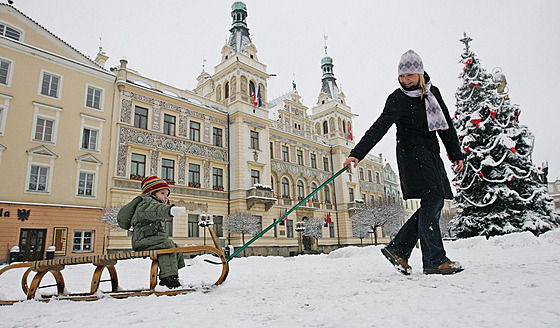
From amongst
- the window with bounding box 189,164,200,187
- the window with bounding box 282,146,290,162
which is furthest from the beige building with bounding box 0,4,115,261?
the window with bounding box 282,146,290,162

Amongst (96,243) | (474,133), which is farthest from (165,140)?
(474,133)

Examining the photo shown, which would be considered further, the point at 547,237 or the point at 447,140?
the point at 547,237

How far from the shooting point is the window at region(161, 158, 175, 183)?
73.2 ft

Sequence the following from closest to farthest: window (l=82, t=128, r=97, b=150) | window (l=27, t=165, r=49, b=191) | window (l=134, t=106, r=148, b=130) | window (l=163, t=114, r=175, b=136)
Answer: window (l=27, t=165, r=49, b=191) → window (l=82, t=128, r=97, b=150) → window (l=134, t=106, r=148, b=130) → window (l=163, t=114, r=175, b=136)

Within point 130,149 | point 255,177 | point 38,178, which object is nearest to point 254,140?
point 255,177

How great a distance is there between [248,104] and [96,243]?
14994mm

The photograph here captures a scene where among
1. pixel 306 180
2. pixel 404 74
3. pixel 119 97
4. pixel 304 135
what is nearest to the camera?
pixel 404 74

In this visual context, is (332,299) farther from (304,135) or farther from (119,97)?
(304,135)

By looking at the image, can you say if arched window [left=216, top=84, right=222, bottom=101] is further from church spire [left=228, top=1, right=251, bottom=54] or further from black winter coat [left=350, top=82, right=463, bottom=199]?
black winter coat [left=350, top=82, right=463, bottom=199]

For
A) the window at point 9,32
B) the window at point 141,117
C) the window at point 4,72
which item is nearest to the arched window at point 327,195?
the window at point 141,117

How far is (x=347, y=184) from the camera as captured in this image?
121ft

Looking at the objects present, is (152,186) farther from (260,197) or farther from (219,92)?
(219,92)

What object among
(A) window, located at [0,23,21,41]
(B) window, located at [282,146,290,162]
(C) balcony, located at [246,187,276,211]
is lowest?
(C) balcony, located at [246,187,276,211]

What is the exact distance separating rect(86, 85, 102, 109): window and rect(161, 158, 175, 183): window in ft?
16.4
